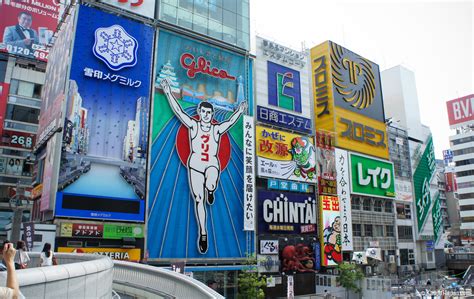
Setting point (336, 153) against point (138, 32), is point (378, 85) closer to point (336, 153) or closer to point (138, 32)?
point (336, 153)

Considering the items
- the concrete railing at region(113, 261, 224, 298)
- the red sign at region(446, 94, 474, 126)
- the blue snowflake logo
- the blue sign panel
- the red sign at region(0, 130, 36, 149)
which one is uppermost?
the red sign at region(446, 94, 474, 126)

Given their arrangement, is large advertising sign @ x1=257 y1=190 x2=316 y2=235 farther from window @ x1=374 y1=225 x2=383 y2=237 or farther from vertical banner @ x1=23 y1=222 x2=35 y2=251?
vertical banner @ x1=23 y1=222 x2=35 y2=251

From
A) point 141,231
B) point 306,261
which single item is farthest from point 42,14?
point 306,261

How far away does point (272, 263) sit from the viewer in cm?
3975

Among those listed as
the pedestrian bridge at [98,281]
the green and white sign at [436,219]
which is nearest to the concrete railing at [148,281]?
the pedestrian bridge at [98,281]

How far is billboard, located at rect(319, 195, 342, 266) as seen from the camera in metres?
44.7

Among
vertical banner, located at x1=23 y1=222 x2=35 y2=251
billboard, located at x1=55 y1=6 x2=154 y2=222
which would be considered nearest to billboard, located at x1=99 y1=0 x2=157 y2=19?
billboard, located at x1=55 y1=6 x2=154 y2=222

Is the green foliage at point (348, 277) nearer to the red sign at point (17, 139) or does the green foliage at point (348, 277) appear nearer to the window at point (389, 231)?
the window at point (389, 231)

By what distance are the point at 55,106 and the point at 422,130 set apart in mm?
62413

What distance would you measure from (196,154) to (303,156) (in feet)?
46.7

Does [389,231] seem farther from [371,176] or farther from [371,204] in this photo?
[371,176]

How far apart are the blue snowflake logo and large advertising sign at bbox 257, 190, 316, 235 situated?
17.6 meters

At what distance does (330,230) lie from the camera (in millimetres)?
45844

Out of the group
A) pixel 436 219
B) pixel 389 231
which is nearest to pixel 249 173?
pixel 389 231
